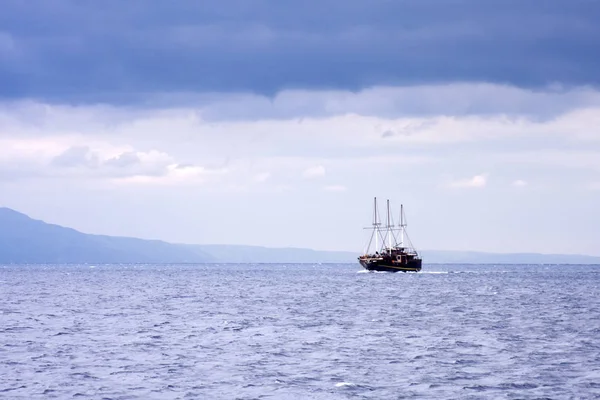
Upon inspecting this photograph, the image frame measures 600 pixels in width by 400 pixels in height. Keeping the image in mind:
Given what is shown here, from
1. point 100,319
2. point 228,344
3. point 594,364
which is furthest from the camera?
point 100,319

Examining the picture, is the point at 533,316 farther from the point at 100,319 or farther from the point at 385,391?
the point at 385,391

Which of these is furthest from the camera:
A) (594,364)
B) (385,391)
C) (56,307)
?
(56,307)

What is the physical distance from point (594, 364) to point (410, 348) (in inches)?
513

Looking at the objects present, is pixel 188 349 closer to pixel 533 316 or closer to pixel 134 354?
pixel 134 354

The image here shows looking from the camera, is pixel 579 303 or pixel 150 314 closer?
pixel 150 314

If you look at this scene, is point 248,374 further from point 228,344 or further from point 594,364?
point 594,364

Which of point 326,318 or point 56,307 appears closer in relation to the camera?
point 326,318

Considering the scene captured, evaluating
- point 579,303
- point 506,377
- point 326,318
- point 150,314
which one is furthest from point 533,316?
point 506,377

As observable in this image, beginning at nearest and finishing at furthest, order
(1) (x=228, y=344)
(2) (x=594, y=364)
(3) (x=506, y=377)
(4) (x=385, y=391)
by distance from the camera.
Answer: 1. (4) (x=385, y=391)
2. (3) (x=506, y=377)
3. (2) (x=594, y=364)
4. (1) (x=228, y=344)

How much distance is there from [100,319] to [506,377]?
50.2 metres

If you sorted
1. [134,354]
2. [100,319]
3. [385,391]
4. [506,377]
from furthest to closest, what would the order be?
[100,319] < [134,354] < [506,377] < [385,391]

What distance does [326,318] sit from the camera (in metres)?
90.6

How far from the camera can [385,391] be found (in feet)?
151

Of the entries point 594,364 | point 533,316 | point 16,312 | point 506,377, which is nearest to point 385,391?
point 506,377
